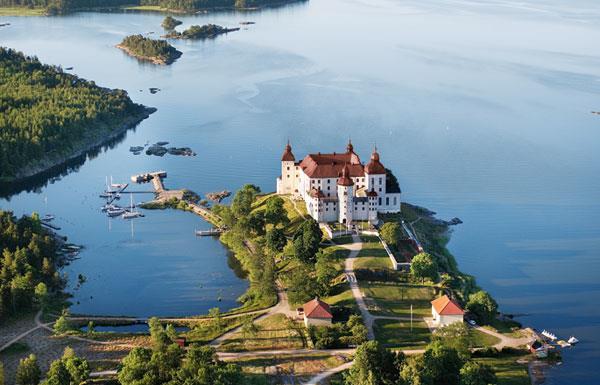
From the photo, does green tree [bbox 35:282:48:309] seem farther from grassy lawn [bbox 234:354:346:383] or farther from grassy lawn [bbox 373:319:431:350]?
grassy lawn [bbox 373:319:431:350]

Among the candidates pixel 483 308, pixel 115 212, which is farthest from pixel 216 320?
pixel 115 212

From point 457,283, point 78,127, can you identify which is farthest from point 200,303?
point 78,127

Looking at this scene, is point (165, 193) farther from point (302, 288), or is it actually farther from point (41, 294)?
point (302, 288)

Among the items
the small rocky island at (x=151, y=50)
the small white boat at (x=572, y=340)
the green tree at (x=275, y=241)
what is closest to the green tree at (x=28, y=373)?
the green tree at (x=275, y=241)

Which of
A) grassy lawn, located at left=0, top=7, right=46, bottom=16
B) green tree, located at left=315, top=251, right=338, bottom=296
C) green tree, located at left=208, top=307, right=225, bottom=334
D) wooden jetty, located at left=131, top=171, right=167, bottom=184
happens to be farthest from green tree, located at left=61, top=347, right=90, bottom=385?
grassy lawn, located at left=0, top=7, right=46, bottom=16

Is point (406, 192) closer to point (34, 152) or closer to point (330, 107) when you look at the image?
point (330, 107)
